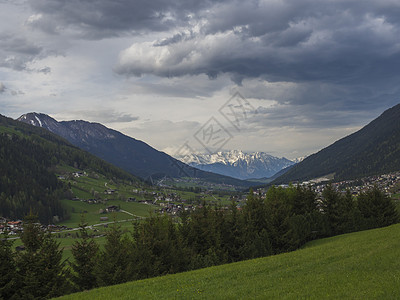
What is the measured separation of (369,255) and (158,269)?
32455mm

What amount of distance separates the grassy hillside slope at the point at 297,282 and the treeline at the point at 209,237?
12583mm

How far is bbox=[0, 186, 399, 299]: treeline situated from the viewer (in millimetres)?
43031

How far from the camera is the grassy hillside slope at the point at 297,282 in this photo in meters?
20.2

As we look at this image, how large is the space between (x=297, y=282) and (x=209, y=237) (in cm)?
4140

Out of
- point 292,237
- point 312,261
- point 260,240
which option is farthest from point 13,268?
point 292,237

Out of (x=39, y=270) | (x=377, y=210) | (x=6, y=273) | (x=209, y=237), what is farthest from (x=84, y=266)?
(x=377, y=210)

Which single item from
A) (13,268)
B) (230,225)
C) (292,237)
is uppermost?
(13,268)

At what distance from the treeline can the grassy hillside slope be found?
12.6m

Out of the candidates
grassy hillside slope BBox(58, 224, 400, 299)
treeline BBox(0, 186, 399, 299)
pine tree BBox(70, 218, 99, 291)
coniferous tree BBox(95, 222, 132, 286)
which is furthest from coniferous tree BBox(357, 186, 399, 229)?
pine tree BBox(70, 218, 99, 291)

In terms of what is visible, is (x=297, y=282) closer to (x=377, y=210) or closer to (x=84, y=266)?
(x=84, y=266)

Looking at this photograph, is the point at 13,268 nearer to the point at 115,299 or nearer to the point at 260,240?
the point at 115,299

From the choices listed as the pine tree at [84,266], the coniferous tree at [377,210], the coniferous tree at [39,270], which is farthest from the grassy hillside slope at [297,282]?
the coniferous tree at [377,210]

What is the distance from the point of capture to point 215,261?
186ft

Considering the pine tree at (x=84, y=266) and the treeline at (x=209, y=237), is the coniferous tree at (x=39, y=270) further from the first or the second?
the pine tree at (x=84, y=266)
